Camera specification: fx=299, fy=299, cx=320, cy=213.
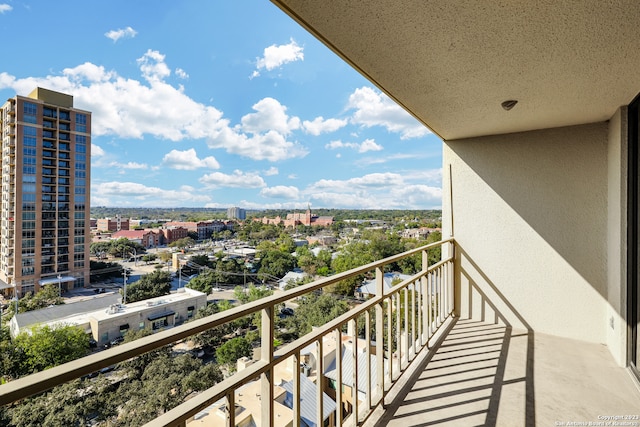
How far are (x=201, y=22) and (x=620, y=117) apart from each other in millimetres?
21346

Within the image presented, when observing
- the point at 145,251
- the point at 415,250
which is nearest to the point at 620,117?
the point at 415,250

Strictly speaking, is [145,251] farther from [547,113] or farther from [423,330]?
[547,113]

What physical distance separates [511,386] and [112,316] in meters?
3.91

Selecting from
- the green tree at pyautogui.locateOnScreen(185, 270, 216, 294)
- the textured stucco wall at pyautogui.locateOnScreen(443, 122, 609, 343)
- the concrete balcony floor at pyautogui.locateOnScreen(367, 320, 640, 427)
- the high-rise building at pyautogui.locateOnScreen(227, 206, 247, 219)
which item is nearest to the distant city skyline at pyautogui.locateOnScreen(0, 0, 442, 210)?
the textured stucco wall at pyautogui.locateOnScreen(443, 122, 609, 343)

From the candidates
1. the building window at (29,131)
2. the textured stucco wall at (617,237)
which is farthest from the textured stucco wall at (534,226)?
the building window at (29,131)

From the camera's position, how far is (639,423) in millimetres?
1743

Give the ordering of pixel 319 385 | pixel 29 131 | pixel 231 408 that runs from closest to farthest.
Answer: pixel 231 408 → pixel 319 385 → pixel 29 131

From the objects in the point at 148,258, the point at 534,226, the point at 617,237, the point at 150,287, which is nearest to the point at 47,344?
the point at 150,287

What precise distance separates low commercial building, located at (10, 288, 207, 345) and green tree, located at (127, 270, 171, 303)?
248mm

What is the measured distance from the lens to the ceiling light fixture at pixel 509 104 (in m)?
2.20

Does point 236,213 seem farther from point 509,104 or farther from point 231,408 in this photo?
point 231,408

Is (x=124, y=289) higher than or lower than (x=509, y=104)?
lower

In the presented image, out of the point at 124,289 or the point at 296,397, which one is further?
the point at 124,289

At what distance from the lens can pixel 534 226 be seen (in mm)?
3078
